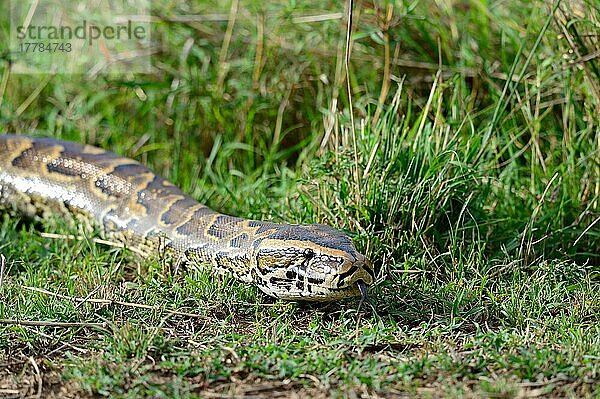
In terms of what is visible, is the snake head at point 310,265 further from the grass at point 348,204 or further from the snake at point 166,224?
the grass at point 348,204

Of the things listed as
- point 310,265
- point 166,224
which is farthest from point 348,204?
point 166,224

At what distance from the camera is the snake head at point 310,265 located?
4.38 metres

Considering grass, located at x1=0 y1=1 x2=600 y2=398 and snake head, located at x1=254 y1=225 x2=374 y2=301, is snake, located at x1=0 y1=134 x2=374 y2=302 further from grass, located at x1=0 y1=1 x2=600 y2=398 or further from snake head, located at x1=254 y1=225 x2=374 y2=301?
grass, located at x1=0 y1=1 x2=600 y2=398

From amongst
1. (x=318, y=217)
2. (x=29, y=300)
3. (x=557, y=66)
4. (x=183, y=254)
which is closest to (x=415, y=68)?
(x=557, y=66)

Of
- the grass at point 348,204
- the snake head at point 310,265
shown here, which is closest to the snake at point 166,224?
the snake head at point 310,265

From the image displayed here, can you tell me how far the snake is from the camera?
448cm

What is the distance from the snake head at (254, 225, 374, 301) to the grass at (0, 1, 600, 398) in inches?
6.2

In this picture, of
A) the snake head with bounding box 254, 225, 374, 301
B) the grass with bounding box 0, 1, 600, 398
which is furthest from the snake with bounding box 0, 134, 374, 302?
the grass with bounding box 0, 1, 600, 398

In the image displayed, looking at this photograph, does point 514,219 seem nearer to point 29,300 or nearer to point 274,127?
point 274,127

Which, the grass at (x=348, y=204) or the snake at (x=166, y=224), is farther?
the snake at (x=166, y=224)

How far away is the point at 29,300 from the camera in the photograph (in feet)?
15.4

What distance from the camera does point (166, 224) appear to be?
5.62 meters

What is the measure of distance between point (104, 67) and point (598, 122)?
4491 millimetres

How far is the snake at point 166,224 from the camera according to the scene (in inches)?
176
